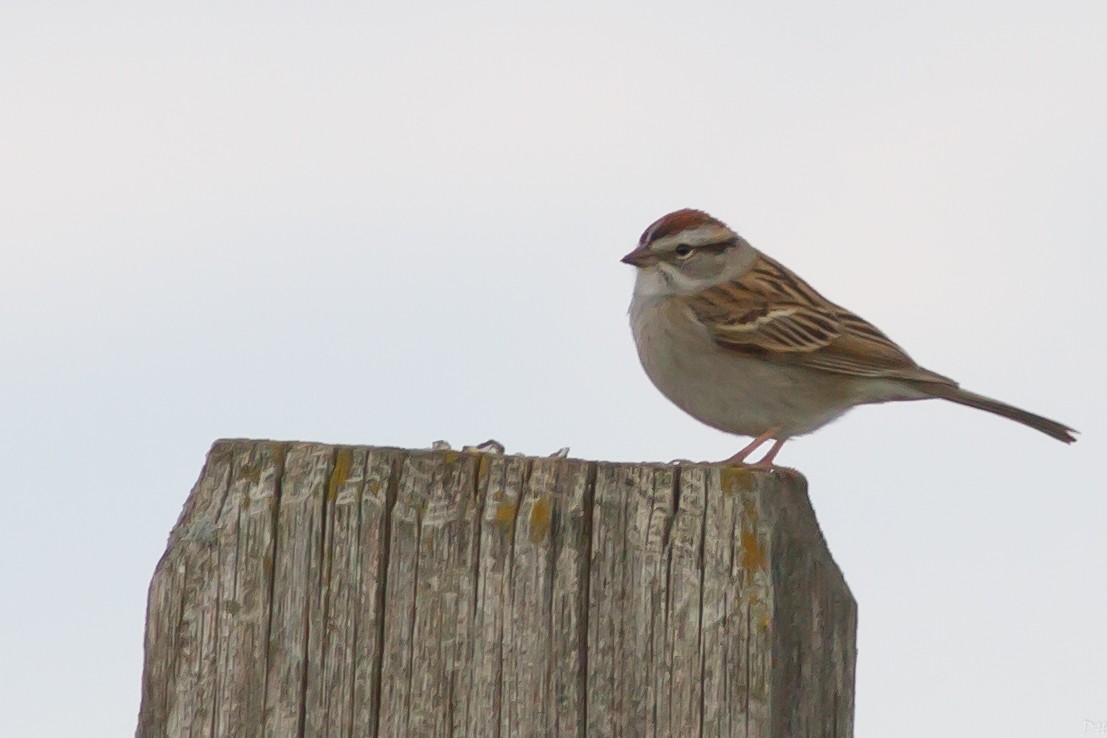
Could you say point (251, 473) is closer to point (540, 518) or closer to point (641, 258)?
point (540, 518)

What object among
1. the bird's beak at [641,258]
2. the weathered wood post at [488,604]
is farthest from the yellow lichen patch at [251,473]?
the bird's beak at [641,258]

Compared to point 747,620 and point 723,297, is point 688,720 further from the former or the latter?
point 723,297

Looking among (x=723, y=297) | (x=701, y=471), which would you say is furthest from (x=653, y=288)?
(x=701, y=471)

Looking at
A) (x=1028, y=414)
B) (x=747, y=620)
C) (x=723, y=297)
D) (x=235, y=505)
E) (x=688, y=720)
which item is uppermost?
(x=723, y=297)

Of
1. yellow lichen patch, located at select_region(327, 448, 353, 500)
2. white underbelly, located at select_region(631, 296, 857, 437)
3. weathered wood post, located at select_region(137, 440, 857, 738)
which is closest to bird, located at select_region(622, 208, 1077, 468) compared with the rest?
white underbelly, located at select_region(631, 296, 857, 437)

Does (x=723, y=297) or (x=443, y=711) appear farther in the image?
(x=723, y=297)

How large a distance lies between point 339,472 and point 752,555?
2.97 ft

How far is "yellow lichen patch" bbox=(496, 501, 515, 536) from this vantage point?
10.4ft

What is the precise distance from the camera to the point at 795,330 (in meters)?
7.36

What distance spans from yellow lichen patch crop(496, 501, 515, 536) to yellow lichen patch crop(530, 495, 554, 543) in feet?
0.14

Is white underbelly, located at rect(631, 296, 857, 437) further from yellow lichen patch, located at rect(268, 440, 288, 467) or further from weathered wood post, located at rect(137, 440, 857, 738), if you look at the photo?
yellow lichen patch, located at rect(268, 440, 288, 467)

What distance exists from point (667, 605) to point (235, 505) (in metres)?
0.97

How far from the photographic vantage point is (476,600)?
314 centimetres

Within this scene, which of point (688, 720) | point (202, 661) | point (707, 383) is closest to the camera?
point (688, 720)
